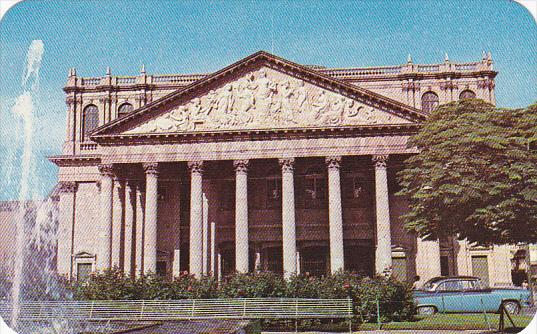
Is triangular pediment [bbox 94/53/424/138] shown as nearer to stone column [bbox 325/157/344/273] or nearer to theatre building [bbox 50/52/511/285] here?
theatre building [bbox 50/52/511/285]

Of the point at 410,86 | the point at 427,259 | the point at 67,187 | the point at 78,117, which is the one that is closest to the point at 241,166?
the point at 427,259

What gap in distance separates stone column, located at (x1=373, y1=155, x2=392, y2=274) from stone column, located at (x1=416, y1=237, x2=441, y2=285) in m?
3.54

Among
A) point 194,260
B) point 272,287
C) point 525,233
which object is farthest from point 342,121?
point 525,233

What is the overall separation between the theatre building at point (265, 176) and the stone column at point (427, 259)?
3.4 inches

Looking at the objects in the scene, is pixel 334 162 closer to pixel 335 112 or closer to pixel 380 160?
pixel 380 160

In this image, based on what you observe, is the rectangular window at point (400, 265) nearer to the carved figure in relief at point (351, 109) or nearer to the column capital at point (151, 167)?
the carved figure in relief at point (351, 109)

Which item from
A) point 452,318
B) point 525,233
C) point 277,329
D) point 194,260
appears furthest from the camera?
point 194,260

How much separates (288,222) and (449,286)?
1306 centimetres

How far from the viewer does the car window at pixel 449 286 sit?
95.7 ft

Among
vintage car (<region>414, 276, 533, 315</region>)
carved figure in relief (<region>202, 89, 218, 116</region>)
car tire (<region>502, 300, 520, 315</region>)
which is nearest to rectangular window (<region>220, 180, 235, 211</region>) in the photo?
carved figure in relief (<region>202, 89, 218, 116</region>)

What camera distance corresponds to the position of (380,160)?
40656 mm

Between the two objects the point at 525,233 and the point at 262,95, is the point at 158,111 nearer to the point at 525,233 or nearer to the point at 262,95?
the point at 262,95

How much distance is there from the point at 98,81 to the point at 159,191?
11.4 metres

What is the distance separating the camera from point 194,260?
40312mm
